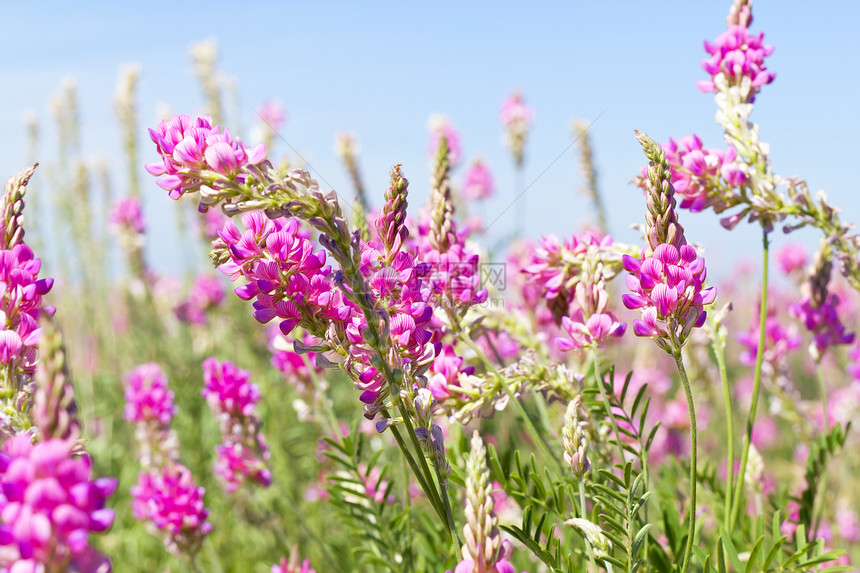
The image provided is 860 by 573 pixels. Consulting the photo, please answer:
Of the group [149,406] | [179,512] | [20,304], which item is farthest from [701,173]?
[149,406]

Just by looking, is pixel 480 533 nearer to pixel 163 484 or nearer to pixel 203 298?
pixel 163 484

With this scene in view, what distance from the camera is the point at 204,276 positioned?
5.90m

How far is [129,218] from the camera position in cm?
571

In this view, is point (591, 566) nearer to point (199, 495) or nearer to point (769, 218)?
point (769, 218)

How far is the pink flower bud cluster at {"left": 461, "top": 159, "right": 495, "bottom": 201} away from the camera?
24.3 ft

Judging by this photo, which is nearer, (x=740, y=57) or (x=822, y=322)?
(x=740, y=57)

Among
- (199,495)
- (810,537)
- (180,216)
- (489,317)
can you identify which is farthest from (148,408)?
(180,216)

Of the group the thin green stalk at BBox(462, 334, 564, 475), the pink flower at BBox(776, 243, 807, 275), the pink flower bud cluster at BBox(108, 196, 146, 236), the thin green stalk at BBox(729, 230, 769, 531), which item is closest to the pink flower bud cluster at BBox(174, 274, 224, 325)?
the pink flower bud cluster at BBox(108, 196, 146, 236)

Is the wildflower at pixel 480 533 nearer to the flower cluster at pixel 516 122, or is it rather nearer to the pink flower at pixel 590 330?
the pink flower at pixel 590 330

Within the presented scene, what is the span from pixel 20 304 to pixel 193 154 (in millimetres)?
424

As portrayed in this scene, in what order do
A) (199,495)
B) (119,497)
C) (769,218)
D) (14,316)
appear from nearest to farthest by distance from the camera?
(14,316) < (769,218) < (199,495) < (119,497)

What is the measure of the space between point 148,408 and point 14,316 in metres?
1.79

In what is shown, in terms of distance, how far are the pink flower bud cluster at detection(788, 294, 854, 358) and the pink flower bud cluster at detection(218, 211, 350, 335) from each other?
5.62ft

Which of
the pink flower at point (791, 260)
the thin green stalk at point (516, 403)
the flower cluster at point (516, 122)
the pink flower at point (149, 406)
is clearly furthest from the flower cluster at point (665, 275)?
the flower cluster at point (516, 122)
